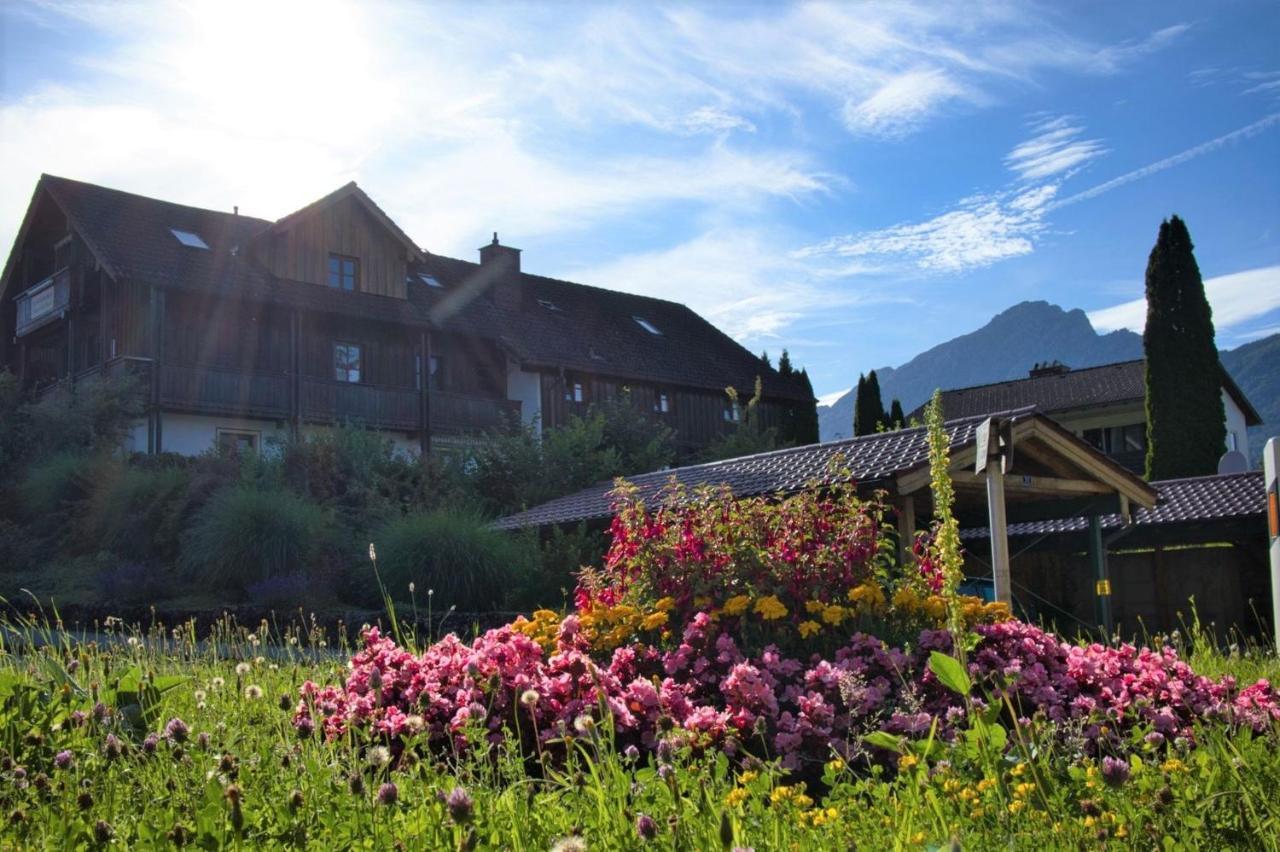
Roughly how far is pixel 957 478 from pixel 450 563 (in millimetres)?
6671

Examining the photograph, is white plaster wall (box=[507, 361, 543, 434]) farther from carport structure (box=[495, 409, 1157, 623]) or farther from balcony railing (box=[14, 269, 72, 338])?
carport structure (box=[495, 409, 1157, 623])

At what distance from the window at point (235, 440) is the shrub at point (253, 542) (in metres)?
4.80

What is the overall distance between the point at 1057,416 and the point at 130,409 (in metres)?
32.7

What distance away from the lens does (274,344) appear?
95.0 feet

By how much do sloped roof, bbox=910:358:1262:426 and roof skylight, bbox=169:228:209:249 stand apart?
25417 mm

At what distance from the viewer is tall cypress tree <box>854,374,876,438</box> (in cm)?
3994

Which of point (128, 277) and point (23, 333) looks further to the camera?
point (23, 333)

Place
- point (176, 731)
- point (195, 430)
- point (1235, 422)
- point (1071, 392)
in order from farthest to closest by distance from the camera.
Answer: point (1235, 422) → point (1071, 392) → point (195, 430) → point (176, 731)

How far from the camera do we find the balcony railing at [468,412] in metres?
29.5

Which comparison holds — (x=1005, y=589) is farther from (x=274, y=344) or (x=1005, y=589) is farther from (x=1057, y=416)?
(x=1057, y=416)

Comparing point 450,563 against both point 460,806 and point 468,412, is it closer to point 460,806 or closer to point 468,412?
point 460,806

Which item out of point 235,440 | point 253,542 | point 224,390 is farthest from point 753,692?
point 224,390

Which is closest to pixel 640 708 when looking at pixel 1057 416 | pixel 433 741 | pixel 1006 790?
pixel 433 741

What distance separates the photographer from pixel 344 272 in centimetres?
2977
